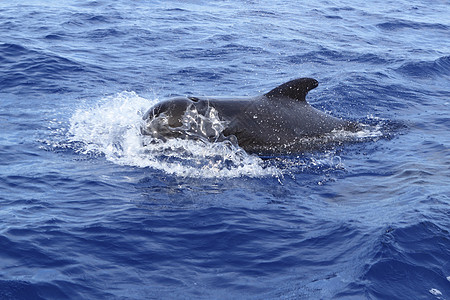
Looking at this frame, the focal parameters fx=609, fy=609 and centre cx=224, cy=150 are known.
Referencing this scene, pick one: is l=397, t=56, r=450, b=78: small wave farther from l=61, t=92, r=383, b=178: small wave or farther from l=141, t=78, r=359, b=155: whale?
l=141, t=78, r=359, b=155: whale

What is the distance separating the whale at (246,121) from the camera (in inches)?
467

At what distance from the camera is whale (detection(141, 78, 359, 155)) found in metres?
11.9

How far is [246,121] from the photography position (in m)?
12.0

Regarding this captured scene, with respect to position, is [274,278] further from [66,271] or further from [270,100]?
[270,100]

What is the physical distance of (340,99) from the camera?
16188mm

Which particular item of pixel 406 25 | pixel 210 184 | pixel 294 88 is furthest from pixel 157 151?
pixel 406 25

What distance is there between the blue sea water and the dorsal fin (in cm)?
126

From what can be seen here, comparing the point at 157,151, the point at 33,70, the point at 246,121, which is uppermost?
the point at 246,121

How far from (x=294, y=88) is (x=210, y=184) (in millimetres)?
3155

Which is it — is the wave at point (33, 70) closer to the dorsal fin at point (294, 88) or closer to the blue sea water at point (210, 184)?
the blue sea water at point (210, 184)

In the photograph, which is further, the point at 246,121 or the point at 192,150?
the point at 246,121

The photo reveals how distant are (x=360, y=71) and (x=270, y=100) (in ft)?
25.4

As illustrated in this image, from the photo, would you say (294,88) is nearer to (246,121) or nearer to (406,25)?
(246,121)

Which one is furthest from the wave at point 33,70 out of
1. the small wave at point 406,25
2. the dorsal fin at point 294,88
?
the small wave at point 406,25
